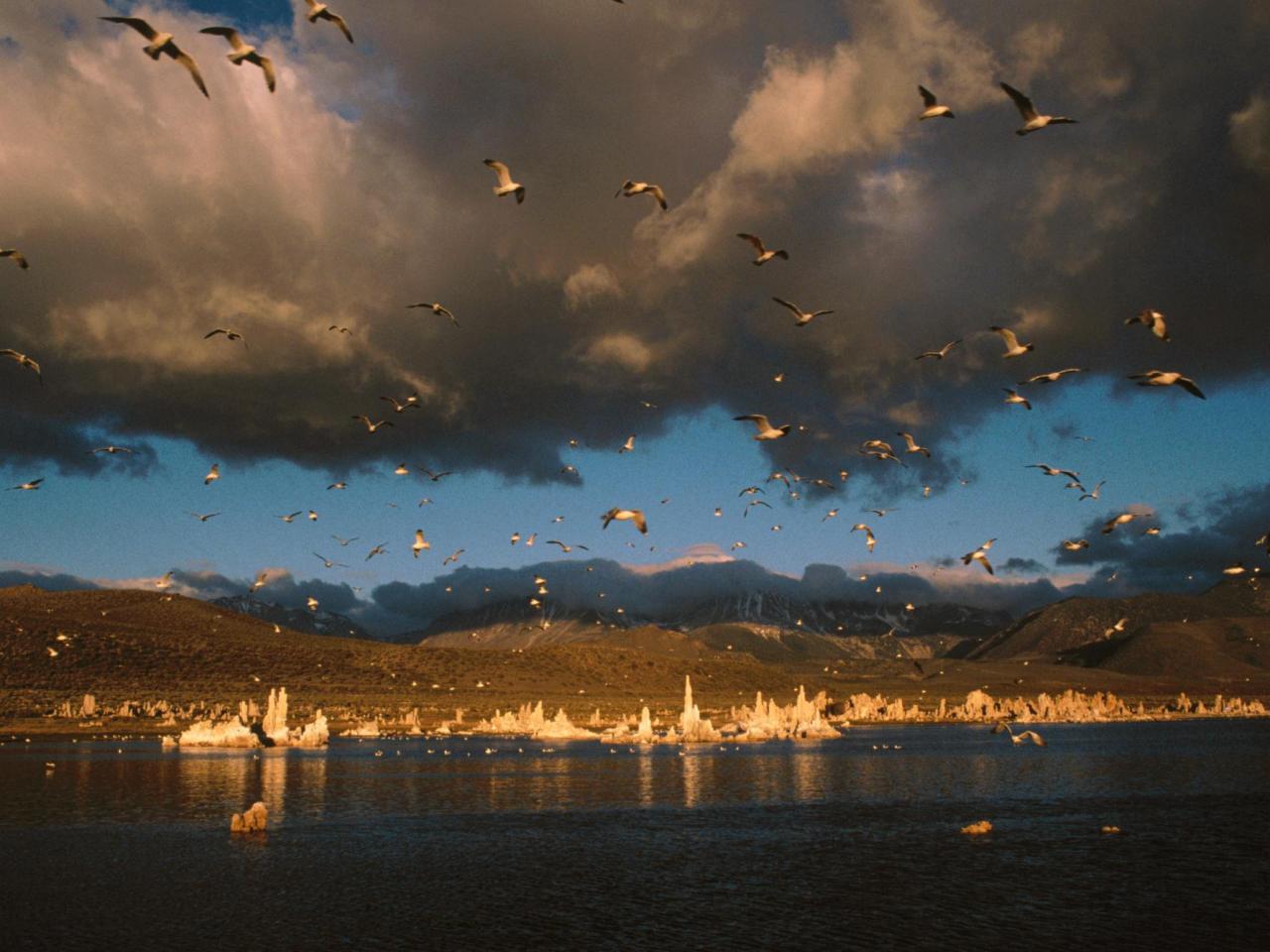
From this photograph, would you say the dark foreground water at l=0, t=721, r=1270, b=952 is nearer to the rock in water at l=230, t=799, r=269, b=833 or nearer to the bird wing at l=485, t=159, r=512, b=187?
the rock in water at l=230, t=799, r=269, b=833

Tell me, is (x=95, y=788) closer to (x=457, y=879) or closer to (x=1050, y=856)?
(x=457, y=879)

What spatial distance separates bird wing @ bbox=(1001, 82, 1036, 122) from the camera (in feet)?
88.3

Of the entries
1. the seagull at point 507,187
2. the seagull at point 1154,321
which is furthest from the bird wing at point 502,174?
the seagull at point 1154,321

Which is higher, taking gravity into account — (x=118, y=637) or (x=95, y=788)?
(x=118, y=637)

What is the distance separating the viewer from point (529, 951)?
30.7m

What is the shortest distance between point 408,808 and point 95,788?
2349cm

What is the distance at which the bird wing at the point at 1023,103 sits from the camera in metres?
26.9

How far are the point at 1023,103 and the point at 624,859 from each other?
33.9 metres

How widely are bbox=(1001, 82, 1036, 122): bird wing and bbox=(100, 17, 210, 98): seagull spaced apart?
64.9 feet

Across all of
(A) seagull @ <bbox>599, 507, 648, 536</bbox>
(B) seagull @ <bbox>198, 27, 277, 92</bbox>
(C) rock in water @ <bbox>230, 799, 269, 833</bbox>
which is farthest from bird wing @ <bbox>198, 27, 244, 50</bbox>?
(C) rock in water @ <bbox>230, 799, 269, 833</bbox>

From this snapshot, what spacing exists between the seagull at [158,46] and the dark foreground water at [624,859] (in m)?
24.6

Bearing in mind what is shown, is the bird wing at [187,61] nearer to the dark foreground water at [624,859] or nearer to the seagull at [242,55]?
the seagull at [242,55]

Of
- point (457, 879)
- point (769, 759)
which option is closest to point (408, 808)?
point (457, 879)

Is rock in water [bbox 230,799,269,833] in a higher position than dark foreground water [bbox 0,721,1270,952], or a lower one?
higher
